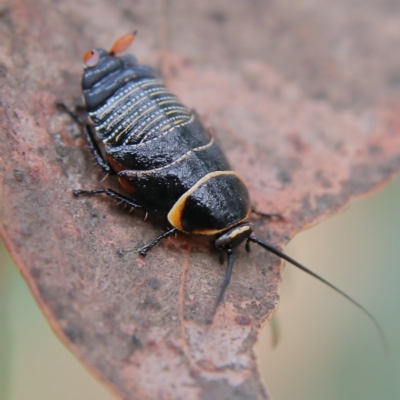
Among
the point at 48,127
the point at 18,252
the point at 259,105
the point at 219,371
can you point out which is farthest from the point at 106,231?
the point at 259,105

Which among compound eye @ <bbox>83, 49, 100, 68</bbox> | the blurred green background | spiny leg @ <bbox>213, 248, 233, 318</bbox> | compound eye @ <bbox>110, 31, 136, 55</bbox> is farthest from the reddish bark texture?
the blurred green background

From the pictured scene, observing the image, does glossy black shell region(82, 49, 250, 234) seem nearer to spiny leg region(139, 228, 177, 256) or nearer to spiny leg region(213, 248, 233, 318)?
spiny leg region(139, 228, 177, 256)

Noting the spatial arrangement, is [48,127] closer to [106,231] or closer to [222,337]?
[106,231]

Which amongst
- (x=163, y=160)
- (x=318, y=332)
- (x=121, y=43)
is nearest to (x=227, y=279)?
(x=163, y=160)

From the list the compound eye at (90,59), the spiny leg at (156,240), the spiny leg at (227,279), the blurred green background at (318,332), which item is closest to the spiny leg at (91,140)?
the compound eye at (90,59)

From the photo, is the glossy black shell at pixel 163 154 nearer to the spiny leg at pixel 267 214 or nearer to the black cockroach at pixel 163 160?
the black cockroach at pixel 163 160
